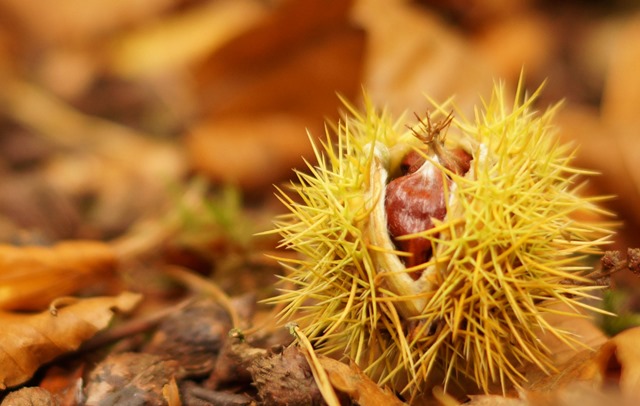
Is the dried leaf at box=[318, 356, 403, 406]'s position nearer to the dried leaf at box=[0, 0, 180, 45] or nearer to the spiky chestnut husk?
the spiky chestnut husk

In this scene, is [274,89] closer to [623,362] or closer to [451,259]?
[451,259]

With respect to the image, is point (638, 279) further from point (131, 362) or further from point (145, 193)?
point (145, 193)

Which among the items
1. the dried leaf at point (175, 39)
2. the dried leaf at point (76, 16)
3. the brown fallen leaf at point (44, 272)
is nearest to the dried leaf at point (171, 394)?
the brown fallen leaf at point (44, 272)

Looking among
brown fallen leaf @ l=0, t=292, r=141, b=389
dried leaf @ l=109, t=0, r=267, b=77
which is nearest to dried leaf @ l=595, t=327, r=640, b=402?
brown fallen leaf @ l=0, t=292, r=141, b=389

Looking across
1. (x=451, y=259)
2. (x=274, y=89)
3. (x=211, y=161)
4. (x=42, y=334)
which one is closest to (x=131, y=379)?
(x=42, y=334)

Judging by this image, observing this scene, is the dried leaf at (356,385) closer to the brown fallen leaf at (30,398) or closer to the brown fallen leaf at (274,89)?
the brown fallen leaf at (30,398)
